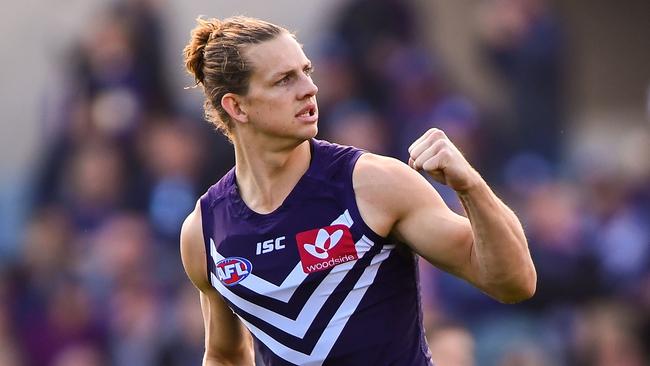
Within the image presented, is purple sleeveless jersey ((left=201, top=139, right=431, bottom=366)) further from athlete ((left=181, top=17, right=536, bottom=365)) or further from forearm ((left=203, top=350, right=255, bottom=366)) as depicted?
forearm ((left=203, top=350, right=255, bottom=366))

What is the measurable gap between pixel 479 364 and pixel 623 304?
984 mm

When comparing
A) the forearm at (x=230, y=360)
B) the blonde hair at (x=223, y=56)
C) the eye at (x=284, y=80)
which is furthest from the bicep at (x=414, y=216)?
the forearm at (x=230, y=360)

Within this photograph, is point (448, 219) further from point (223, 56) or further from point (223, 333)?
point (223, 333)

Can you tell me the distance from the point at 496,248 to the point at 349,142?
4.98 metres

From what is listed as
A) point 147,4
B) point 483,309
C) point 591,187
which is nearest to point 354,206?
point 483,309

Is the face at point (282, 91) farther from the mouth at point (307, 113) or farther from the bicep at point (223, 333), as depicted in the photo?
the bicep at point (223, 333)

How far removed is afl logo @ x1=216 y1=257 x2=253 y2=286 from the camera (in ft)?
15.6

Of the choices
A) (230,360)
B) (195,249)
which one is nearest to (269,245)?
(195,249)

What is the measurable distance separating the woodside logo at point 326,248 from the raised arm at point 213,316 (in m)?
0.52

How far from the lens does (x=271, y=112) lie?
4727mm

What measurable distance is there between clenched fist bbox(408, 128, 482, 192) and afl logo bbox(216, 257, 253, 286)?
832mm

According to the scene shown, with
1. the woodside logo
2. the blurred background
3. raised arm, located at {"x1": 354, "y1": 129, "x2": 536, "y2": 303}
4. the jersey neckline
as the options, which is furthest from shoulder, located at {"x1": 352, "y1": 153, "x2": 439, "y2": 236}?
the blurred background

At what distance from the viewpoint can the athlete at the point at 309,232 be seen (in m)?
4.48

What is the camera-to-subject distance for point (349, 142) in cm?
925
